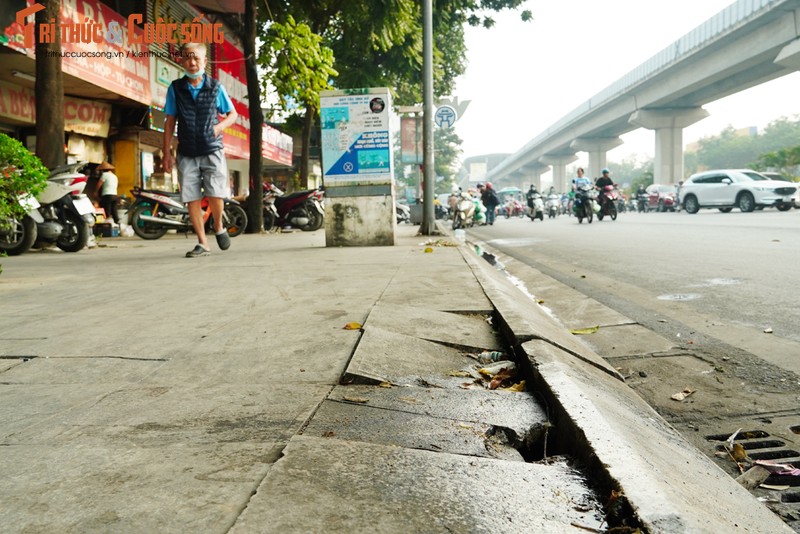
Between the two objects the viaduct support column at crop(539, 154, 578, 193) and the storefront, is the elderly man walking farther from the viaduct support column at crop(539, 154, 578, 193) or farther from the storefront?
the viaduct support column at crop(539, 154, 578, 193)

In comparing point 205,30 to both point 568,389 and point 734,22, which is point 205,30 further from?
point 734,22

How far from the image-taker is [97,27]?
12.3 meters

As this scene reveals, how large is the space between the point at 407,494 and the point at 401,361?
1283 mm

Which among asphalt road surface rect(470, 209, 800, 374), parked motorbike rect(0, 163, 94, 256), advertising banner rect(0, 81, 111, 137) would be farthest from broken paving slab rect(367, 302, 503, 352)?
advertising banner rect(0, 81, 111, 137)

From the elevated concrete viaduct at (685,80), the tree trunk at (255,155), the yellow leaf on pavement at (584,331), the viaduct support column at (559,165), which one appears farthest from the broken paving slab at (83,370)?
the viaduct support column at (559,165)

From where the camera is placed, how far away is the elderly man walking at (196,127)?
7.23 m

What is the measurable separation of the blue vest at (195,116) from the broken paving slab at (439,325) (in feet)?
13.8

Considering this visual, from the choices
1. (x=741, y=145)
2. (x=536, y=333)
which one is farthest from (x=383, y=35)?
(x=741, y=145)

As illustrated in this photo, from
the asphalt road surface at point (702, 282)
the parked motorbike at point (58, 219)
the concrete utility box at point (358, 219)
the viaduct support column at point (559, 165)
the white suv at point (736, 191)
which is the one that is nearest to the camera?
the asphalt road surface at point (702, 282)

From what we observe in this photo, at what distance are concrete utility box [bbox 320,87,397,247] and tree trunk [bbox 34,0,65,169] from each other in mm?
3372

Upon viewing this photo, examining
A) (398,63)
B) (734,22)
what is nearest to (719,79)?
(734,22)

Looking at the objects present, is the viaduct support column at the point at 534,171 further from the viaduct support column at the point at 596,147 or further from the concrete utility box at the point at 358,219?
the concrete utility box at the point at 358,219

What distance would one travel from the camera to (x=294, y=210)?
15.3 meters

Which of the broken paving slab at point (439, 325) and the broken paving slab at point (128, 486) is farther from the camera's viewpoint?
the broken paving slab at point (439, 325)
